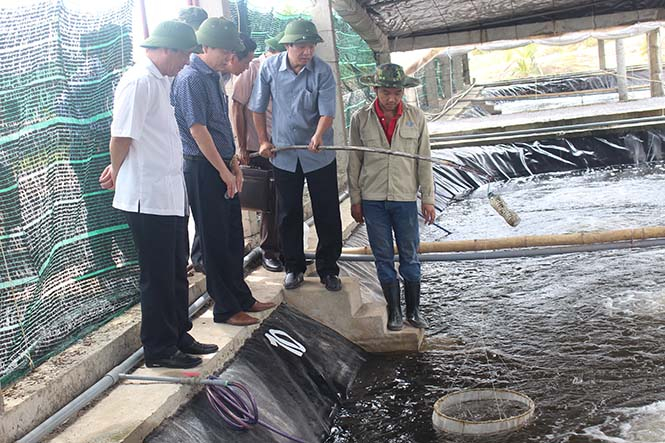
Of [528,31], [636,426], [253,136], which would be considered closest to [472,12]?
[528,31]

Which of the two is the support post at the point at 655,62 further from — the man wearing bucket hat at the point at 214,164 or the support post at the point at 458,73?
the man wearing bucket hat at the point at 214,164

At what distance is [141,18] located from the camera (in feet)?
18.2

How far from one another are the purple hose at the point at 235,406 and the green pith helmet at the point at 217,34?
6.30 ft

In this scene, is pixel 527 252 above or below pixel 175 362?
below

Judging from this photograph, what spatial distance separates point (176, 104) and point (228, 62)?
41cm

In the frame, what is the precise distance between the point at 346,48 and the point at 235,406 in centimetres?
833

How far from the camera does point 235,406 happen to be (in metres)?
4.26

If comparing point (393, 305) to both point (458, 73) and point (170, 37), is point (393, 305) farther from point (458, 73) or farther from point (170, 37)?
point (458, 73)

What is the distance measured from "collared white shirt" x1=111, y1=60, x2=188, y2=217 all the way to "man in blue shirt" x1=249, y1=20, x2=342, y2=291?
1.56 m

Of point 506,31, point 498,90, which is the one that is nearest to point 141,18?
point 506,31

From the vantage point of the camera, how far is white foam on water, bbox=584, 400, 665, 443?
441 cm

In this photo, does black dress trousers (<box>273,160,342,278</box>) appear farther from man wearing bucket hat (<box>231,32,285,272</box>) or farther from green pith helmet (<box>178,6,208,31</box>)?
green pith helmet (<box>178,6,208,31</box>)

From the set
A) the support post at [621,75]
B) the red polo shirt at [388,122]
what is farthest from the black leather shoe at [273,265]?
the support post at [621,75]

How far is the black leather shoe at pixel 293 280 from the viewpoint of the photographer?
19.9 feet
